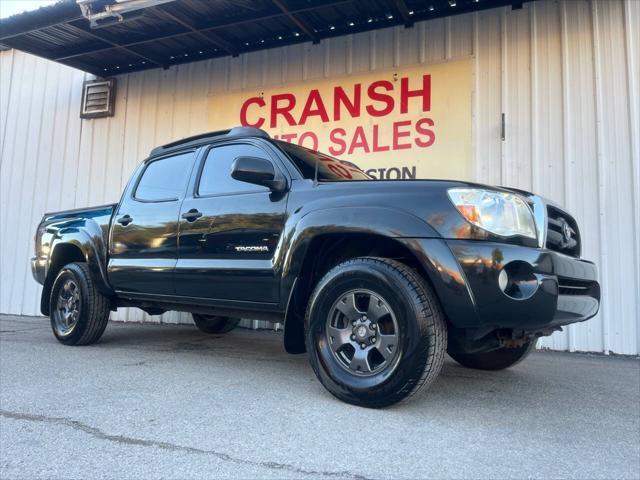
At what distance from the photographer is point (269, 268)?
3406 mm

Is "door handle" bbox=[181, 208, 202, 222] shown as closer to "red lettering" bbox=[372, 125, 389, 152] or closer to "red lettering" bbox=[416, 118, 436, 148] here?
"red lettering" bbox=[372, 125, 389, 152]

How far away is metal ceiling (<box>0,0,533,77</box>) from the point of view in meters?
6.20

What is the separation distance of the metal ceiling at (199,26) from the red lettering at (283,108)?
81cm

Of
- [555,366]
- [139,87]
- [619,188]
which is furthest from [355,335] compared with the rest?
[139,87]

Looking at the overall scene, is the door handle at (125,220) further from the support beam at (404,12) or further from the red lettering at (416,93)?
the support beam at (404,12)

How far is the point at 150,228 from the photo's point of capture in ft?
14.2

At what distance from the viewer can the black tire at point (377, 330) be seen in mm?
2625

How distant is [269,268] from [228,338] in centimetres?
285

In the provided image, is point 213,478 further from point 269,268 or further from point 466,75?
point 466,75

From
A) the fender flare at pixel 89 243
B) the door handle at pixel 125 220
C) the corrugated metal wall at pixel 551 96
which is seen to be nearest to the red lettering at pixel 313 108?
the corrugated metal wall at pixel 551 96

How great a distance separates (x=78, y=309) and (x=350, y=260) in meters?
3.36

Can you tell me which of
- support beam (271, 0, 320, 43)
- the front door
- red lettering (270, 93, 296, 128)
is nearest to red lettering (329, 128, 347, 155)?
red lettering (270, 93, 296, 128)

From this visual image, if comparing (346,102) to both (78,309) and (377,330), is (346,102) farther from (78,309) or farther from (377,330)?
(377,330)

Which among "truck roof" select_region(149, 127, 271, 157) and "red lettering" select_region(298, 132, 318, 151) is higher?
"red lettering" select_region(298, 132, 318, 151)
